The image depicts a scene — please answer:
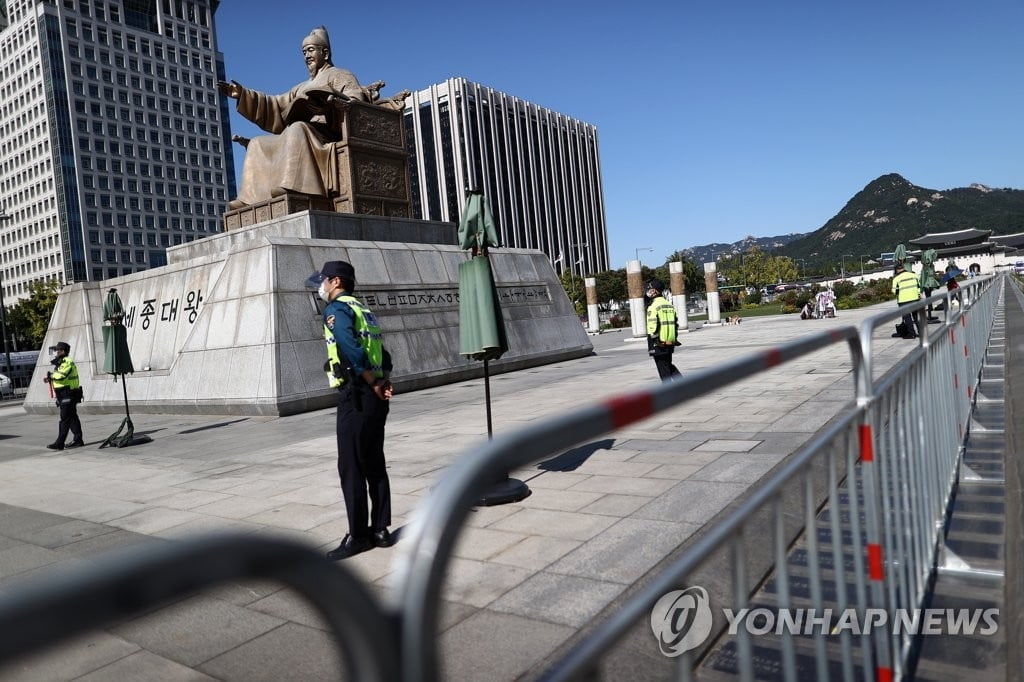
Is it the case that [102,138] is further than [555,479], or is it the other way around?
[102,138]

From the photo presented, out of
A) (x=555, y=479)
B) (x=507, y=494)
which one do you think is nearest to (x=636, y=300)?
(x=555, y=479)

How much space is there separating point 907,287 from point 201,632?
15.6 meters

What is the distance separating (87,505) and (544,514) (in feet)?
15.9

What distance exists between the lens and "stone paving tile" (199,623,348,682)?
3.26 metres

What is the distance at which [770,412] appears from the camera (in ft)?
30.2

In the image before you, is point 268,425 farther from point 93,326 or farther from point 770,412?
point 93,326

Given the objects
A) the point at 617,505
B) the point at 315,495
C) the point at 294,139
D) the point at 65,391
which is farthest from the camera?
the point at 294,139

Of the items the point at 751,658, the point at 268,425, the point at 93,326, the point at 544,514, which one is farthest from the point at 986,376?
the point at 93,326

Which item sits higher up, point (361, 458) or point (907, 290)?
point (907, 290)

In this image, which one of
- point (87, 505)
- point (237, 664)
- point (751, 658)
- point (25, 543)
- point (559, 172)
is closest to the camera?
point (751, 658)

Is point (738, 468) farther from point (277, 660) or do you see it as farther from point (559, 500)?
point (277, 660)

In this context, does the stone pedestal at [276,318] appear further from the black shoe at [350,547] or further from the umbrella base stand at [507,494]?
the black shoe at [350,547]

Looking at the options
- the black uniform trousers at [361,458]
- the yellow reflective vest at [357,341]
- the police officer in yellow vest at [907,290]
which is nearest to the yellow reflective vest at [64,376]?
the yellow reflective vest at [357,341]

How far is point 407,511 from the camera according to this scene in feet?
19.6
